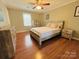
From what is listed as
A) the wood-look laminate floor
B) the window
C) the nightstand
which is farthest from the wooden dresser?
the window

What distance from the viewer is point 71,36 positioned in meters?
4.04

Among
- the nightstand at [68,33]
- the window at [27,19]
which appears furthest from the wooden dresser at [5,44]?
the window at [27,19]

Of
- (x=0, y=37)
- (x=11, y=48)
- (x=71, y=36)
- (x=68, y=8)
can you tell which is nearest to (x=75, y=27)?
(x=71, y=36)

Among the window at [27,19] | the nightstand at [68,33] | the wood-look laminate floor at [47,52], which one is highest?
the window at [27,19]

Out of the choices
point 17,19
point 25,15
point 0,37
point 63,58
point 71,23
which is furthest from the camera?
point 25,15

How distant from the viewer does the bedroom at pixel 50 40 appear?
243 centimetres

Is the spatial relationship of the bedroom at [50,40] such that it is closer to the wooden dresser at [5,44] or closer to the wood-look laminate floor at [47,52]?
the wood-look laminate floor at [47,52]

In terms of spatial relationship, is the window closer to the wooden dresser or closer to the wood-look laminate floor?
the wood-look laminate floor

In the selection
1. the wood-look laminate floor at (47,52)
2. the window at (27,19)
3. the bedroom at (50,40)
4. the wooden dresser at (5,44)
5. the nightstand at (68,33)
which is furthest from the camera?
the window at (27,19)

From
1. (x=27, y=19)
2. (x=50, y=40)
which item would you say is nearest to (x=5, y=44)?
(x=50, y=40)

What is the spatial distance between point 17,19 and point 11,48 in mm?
4667

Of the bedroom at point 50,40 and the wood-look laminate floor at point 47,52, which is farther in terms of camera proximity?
the bedroom at point 50,40

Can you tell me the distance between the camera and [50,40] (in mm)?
4051

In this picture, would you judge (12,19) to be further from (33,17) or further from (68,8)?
(68,8)
